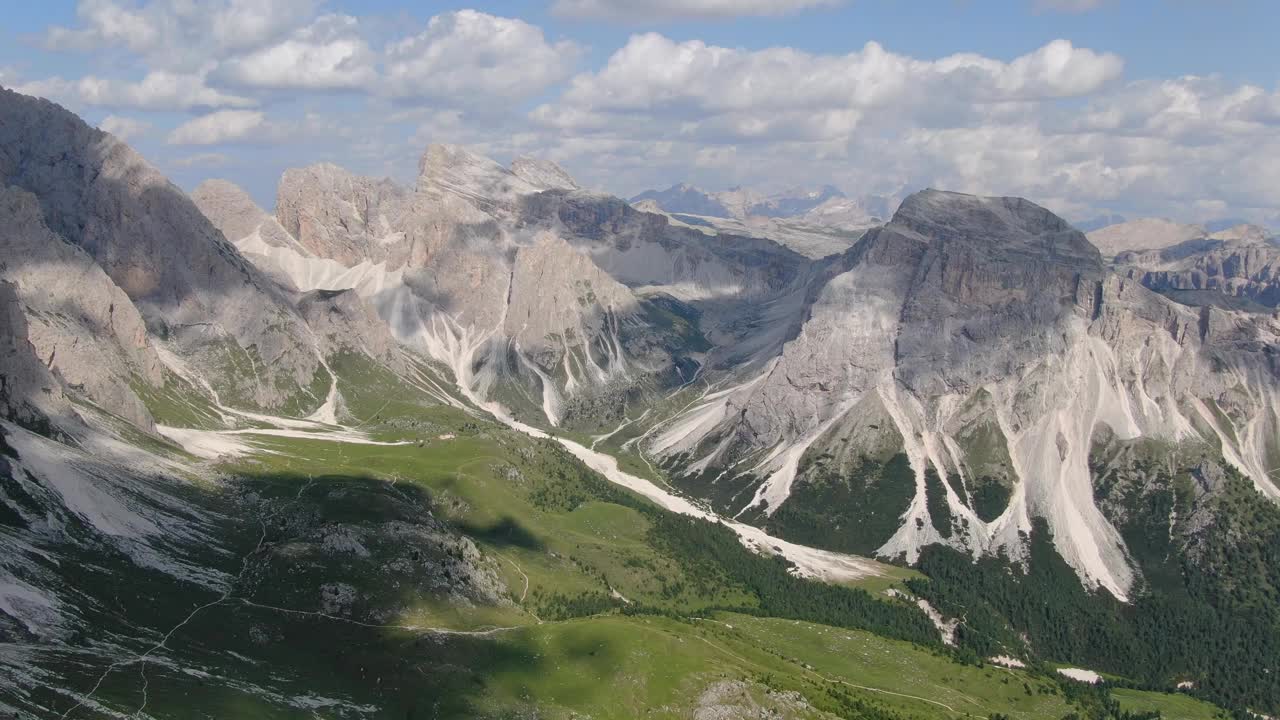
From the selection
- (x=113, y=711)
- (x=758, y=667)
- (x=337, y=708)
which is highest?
(x=113, y=711)

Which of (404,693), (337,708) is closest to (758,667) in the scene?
(404,693)

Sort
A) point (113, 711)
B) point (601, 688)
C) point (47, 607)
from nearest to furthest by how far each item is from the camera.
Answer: point (113, 711)
point (47, 607)
point (601, 688)

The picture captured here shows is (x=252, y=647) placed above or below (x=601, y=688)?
above

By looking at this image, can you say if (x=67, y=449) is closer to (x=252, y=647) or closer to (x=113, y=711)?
(x=252, y=647)

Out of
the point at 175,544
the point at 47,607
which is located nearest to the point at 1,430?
the point at 175,544

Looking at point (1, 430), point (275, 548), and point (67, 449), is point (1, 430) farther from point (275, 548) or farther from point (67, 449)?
point (275, 548)

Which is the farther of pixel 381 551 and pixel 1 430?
pixel 381 551

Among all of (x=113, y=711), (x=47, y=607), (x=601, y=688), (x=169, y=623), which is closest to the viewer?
(x=113, y=711)

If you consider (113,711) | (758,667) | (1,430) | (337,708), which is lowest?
(758,667)

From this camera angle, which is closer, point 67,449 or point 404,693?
point 404,693
